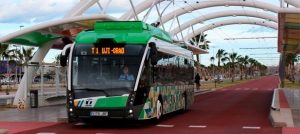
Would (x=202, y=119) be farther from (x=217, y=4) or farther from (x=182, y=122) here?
(x=217, y=4)

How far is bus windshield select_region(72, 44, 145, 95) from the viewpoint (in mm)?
16281

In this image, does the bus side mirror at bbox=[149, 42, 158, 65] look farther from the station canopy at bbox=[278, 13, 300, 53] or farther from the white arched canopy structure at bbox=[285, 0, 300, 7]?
the white arched canopy structure at bbox=[285, 0, 300, 7]

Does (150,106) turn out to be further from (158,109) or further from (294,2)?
(294,2)

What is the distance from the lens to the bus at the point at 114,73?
52.7ft

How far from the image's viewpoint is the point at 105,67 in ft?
54.3

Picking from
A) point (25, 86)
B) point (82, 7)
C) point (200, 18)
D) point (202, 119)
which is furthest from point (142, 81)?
point (200, 18)

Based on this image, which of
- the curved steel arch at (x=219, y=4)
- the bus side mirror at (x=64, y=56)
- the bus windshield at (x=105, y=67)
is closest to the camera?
→ the bus windshield at (x=105, y=67)

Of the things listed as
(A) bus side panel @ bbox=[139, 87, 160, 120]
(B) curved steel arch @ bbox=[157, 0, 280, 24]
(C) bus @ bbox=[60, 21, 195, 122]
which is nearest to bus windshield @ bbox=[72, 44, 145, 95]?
(C) bus @ bbox=[60, 21, 195, 122]

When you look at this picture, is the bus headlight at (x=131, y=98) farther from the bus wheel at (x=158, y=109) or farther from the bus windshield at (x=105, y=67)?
the bus wheel at (x=158, y=109)

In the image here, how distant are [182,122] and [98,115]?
3.69 meters

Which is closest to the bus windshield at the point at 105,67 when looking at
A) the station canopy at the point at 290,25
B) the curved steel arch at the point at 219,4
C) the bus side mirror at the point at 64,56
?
the bus side mirror at the point at 64,56

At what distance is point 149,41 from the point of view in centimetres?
1694

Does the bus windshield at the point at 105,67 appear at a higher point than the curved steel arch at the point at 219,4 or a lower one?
lower

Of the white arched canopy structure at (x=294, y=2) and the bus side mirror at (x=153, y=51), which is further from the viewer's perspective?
the white arched canopy structure at (x=294, y=2)
